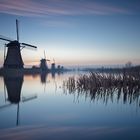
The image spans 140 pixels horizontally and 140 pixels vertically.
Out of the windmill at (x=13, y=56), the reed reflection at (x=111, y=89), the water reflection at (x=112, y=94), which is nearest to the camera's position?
the water reflection at (x=112, y=94)

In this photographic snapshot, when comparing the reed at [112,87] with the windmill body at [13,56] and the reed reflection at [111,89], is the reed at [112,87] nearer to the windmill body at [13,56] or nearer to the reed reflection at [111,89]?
the reed reflection at [111,89]

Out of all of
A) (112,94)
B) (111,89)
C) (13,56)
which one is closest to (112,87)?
(111,89)

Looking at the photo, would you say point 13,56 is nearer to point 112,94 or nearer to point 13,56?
point 13,56

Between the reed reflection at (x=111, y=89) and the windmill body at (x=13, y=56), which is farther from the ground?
the windmill body at (x=13, y=56)

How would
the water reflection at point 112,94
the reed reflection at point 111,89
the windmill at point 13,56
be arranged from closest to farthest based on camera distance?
1. the water reflection at point 112,94
2. the reed reflection at point 111,89
3. the windmill at point 13,56

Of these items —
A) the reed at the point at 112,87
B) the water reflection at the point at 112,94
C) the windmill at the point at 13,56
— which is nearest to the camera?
the water reflection at the point at 112,94

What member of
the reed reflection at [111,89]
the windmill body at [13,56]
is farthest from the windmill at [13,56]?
the reed reflection at [111,89]

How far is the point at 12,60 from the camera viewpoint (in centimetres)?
5631

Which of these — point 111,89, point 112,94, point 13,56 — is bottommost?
point 112,94

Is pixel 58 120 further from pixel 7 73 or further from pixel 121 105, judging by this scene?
pixel 7 73

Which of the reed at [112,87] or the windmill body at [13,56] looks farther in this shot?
the windmill body at [13,56]

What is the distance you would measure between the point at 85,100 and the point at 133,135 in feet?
27.3

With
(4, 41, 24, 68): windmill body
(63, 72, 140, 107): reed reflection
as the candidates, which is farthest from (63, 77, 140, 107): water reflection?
(4, 41, 24, 68): windmill body

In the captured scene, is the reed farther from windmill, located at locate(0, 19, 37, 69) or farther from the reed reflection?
windmill, located at locate(0, 19, 37, 69)
